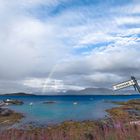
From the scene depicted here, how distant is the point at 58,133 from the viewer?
802 centimetres

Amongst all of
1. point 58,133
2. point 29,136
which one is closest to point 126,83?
point 58,133

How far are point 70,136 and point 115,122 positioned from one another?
1.32 meters

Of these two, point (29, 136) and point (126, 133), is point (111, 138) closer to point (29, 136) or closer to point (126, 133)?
point (126, 133)

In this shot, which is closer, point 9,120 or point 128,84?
point 128,84

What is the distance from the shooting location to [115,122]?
8516 millimetres

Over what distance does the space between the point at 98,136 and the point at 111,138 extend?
1.46 feet

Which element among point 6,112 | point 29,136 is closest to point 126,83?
point 29,136

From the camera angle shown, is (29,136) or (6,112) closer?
(29,136)

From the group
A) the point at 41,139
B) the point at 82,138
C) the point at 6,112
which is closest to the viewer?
the point at 41,139

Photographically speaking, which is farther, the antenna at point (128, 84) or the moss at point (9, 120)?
the moss at point (9, 120)

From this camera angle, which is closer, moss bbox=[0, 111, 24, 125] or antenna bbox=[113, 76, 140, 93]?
antenna bbox=[113, 76, 140, 93]

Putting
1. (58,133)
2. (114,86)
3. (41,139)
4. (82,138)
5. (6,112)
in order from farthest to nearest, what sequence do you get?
(6,112) < (82,138) < (58,133) < (41,139) < (114,86)

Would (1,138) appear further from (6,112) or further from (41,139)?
(6,112)

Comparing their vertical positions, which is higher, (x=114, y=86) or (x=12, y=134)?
(x=114, y=86)
